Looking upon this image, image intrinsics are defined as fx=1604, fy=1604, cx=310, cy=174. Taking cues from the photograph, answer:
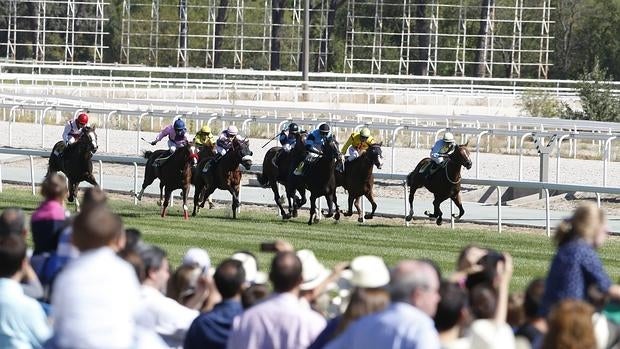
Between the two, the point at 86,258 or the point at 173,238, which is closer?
the point at 86,258

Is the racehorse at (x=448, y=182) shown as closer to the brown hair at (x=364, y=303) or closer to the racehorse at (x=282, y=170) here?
the racehorse at (x=282, y=170)

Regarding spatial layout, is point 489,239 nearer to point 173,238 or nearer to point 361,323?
point 173,238

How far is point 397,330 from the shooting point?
225 inches

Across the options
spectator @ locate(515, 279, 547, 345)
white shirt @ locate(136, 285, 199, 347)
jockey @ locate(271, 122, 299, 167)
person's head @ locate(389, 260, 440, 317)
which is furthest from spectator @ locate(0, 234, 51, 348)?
jockey @ locate(271, 122, 299, 167)

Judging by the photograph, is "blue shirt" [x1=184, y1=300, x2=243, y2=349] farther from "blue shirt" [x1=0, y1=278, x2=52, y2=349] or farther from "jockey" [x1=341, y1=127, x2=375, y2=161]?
"jockey" [x1=341, y1=127, x2=375, y2=161]

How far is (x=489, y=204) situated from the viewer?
84.5 feet

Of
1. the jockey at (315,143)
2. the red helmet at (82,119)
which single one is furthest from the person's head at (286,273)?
the red helmet at (82,119)

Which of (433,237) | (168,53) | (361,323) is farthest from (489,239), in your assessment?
(168,53)

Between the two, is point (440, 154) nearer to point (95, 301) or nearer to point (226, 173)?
point (226, 173)

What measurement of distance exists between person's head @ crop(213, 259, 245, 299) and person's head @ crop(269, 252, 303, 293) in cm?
51

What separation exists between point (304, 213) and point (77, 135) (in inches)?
144

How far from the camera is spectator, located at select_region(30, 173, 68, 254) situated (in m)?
8.68

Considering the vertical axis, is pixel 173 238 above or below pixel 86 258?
below

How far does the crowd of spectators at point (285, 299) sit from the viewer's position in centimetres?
589
